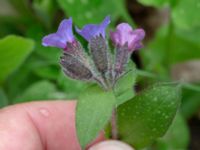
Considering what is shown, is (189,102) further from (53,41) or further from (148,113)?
(53,41)

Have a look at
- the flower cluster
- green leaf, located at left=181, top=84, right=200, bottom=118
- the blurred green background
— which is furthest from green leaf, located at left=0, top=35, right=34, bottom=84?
green leaf, located at left=181, top=84, right=200, bottom=118

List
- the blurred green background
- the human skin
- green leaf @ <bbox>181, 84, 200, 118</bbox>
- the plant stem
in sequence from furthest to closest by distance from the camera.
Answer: green leaf @ <bbox>181, 84, 200, 118</bbox>, the blurred green background, the human skin, the plant stem

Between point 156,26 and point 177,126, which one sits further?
point 156,26

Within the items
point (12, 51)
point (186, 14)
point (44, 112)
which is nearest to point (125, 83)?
point (44, 112)

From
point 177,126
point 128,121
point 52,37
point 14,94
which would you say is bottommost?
point 177,126

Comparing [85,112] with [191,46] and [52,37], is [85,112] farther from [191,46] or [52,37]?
[191,46]

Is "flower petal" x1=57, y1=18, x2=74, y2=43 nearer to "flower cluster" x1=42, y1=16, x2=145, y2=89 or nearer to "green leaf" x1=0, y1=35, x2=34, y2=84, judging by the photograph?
"flower cluster" x1=42, y1=16, x2=145, y2=89

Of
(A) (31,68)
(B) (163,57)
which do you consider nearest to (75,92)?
(A) (31,68)

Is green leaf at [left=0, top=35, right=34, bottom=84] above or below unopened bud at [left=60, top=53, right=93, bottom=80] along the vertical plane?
below
